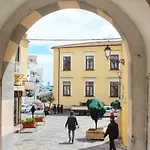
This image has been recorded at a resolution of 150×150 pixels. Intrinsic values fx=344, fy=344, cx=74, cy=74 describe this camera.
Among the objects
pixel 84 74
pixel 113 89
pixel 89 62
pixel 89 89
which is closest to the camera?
pixel 113 89

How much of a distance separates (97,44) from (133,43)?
3041 cm

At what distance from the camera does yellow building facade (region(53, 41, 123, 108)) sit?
34.6 metres

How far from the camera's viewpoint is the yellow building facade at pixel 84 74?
113 feet

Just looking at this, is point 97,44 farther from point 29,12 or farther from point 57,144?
point 29,12

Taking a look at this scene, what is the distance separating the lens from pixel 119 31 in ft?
16.7

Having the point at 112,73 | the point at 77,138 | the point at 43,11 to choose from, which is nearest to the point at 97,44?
the point at 112,73

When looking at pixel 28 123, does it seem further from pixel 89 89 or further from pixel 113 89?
pixel 89 89

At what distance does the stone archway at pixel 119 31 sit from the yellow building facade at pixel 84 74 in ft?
94.4

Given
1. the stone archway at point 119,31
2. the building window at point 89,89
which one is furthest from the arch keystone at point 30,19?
the building window at point 89,89

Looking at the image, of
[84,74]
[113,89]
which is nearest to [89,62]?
[84,74]

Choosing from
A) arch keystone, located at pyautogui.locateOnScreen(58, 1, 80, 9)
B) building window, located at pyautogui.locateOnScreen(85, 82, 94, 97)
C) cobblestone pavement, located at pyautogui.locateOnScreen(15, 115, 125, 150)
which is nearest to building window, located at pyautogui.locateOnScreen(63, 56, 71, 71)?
building window, located at pyautogui.locateOnScreen(85, 82, 94, 97)

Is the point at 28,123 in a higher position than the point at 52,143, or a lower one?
higher

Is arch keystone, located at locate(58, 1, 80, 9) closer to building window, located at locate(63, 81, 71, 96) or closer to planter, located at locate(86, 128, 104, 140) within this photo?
planter, located at locate(86, 128, 104, 140)

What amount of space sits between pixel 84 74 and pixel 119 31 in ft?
99.9
